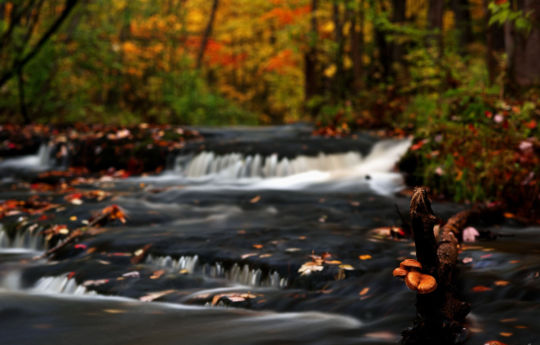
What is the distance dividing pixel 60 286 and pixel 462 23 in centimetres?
1657

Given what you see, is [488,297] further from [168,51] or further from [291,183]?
[168,51]

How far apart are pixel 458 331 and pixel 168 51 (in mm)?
18698

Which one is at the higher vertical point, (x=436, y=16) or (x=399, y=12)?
(x=399, y=12)

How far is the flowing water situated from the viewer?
3396 millimetres

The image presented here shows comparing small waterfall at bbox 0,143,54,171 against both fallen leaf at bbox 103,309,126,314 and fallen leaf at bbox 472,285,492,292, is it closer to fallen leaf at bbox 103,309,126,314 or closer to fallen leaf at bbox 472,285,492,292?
fallen leaf at bbox 103,309,126,314

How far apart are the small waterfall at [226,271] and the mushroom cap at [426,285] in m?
1.57

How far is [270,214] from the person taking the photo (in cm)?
671

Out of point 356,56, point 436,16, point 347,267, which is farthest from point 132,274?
point 356,56

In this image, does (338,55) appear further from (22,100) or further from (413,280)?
(413,280)

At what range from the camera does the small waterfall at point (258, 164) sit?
32.4 feet

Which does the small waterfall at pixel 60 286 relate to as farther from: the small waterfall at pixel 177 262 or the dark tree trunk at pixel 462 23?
the dark tree trunk at pixel 462 23

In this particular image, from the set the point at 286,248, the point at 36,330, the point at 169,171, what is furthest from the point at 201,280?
the point at 169,171

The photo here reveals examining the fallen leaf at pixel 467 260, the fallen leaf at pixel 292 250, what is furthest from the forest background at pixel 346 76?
the fallen leaf at pixel 292 250

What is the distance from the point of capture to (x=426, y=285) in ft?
9.08
